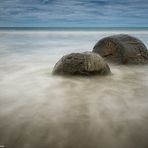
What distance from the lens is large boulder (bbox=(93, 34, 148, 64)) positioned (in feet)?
25.4

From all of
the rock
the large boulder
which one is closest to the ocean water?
the rock

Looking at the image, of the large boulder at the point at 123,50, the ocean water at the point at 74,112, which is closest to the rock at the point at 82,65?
the ocean water at the point at 74,112

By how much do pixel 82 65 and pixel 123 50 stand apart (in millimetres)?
2330

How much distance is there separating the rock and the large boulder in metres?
1.88

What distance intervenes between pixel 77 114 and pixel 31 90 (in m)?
1.67

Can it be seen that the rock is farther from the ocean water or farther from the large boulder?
the large boulder

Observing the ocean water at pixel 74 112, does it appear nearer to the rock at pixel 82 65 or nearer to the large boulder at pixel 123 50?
the rock at pixel 82 65

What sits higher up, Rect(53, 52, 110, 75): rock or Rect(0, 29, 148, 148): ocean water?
Rect(53, 52, 110, 75): rock

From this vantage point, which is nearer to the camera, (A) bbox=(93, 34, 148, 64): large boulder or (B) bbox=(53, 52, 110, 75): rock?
(B) bbox=(53, 52, 110, 75): rock

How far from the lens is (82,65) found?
5.87 m

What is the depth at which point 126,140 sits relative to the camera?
282 centimetres

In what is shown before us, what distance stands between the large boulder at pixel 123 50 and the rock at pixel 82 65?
6.18 ft

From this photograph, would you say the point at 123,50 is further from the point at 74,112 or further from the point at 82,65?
the point at 74,112

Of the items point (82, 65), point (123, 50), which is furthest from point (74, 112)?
point (123, 50)
